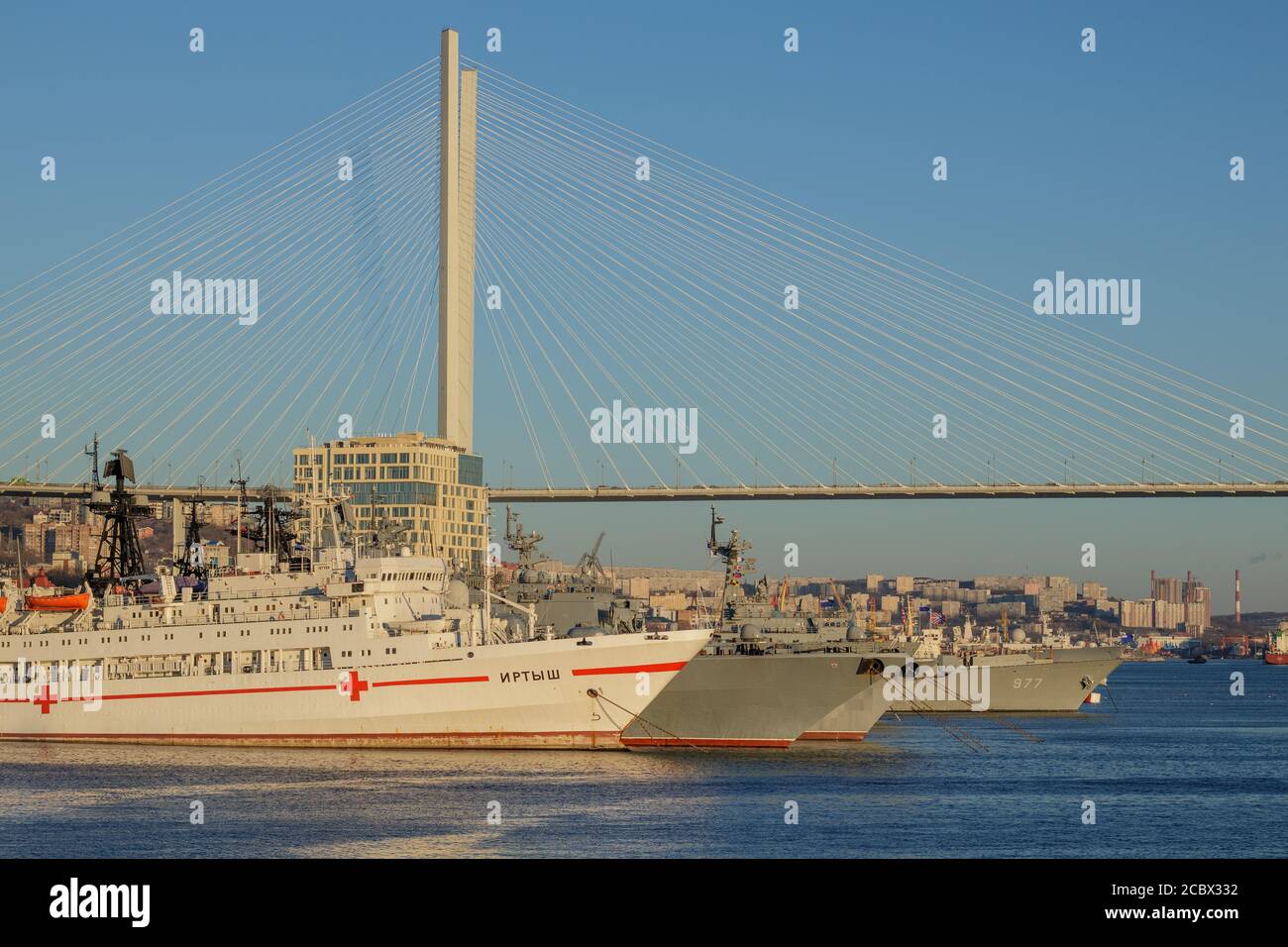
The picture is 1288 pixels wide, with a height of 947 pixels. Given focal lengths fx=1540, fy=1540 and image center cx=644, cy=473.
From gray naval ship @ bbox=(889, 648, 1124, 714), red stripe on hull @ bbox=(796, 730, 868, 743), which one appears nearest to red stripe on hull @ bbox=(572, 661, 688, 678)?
red stripe on hull @ bbox=(796, 730, 868, 743)

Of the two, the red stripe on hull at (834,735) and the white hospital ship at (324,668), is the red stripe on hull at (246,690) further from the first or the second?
the red stripe on hull at (834,735)

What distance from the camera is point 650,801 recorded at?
103 ft

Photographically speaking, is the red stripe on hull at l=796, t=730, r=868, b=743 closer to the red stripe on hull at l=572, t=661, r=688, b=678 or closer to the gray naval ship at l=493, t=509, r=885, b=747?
the gray naval ship at l=493, t=509, r=885, b=747

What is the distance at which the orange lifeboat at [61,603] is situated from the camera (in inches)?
2080

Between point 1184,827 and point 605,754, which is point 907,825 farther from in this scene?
point 605,754

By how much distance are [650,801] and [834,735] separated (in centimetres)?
1869

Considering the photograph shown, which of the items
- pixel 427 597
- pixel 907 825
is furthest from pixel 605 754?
pixel 907 825

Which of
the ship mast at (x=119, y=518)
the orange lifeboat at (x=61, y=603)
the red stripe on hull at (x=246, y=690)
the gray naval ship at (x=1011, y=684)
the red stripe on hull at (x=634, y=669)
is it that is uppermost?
the ship mast at (x=119, y=518)

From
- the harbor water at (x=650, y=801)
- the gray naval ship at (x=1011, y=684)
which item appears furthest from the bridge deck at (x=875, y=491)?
the harbor water at (x=650, y=801)

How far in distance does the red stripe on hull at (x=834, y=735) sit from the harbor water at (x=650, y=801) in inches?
23.0

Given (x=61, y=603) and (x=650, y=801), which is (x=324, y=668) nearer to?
A: (x=61, y=603)

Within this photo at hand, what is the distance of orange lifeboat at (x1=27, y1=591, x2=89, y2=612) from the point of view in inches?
2080
